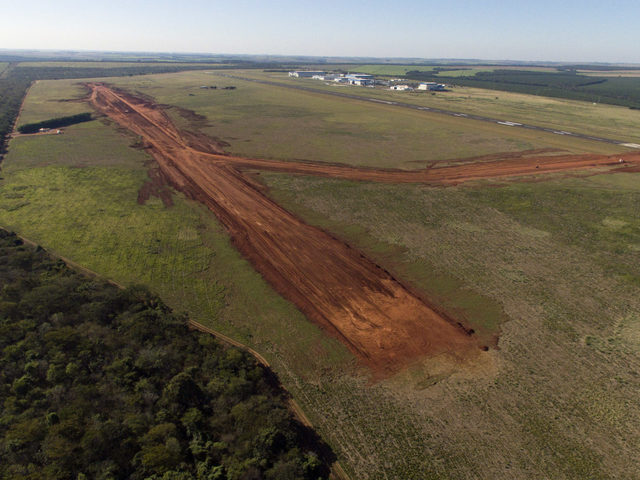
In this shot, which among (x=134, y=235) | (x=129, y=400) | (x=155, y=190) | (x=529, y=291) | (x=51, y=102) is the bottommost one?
(x=529, y=291)

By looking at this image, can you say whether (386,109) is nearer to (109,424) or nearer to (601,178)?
(601,178)

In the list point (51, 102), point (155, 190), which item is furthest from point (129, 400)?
point (51, 102)

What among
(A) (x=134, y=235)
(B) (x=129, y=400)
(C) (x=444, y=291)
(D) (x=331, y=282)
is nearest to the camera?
(B) (x=129, y=400)

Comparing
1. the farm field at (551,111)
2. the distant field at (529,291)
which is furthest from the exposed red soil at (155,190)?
the farm field at (551,111)

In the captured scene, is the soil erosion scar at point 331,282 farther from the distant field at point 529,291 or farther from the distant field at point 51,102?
the distant field at point 51,102

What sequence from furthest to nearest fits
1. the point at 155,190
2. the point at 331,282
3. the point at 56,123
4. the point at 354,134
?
the point at 56,123 < the point at 354,134 < the point at 155,190 < the point at 331,282

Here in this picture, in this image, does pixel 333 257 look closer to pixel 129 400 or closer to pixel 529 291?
pixel 529 291
